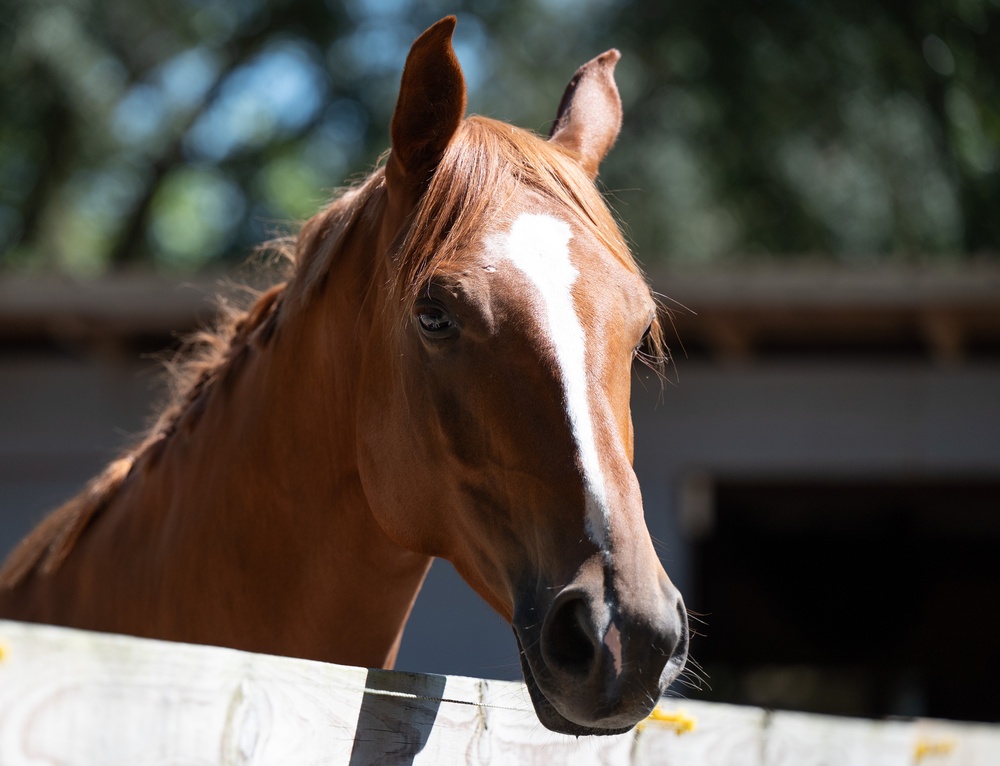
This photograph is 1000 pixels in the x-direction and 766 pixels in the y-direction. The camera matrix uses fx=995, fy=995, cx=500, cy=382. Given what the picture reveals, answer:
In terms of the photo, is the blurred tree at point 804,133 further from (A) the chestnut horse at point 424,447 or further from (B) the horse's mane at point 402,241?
(A) the chestnut horse at point 424,447

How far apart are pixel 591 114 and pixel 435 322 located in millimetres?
927

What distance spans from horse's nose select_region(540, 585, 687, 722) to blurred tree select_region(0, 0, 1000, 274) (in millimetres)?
11212

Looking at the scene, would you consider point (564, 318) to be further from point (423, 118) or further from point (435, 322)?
point (423, 118)

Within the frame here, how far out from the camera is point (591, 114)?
2383 mm

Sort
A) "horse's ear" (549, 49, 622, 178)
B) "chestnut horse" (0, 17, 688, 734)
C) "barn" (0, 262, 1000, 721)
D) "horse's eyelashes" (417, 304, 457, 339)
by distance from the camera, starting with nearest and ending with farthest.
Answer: "chestnut horse" (0, 17, 688, 734), "horse's eyelashes" (417, 304, 457, 339), "horse's ear" (549, 49, 622, 178), "barn" (0, 262, 1000, 721)

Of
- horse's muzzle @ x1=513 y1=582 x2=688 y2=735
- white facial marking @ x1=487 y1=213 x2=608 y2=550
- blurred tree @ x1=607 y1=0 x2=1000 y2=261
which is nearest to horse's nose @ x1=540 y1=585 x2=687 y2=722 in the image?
horse's muzzle @ x1=513 y1=582 x2=688 y2=735

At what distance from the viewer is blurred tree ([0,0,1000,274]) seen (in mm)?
12750

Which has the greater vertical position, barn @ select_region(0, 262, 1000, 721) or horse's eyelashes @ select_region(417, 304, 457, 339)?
horse's eyelashes @ select_region(417, 304, 457, 339)

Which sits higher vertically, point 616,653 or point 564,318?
point 564,318

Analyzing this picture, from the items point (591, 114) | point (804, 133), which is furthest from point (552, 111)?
point (591, 114)

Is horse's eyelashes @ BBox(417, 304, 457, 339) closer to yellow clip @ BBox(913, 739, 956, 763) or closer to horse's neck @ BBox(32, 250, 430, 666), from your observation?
horse's neck @ BBox(32, 250, 430, 666)

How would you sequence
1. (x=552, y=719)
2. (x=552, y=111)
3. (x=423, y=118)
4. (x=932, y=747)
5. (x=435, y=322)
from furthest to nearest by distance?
(x=552, y=111) → (x=932, y=747) → (x=423, y=118) → (x=435, y=322) → (x=552, y=719)

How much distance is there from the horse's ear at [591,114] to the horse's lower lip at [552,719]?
3.77ft

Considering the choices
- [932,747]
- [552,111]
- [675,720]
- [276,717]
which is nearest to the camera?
[276,717]
